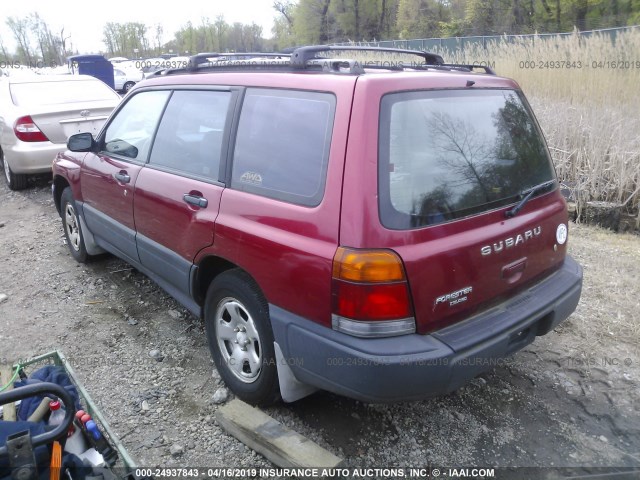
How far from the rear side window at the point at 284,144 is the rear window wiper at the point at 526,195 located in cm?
96

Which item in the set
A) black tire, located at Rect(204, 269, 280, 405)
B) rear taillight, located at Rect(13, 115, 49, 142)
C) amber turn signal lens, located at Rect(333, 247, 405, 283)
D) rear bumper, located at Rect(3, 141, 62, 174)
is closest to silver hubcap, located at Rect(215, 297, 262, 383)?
black tire, located at Rect(204, 269, 280, 405)

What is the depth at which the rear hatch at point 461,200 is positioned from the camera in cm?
212

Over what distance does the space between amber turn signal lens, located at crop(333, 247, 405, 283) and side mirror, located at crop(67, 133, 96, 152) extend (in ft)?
9.49

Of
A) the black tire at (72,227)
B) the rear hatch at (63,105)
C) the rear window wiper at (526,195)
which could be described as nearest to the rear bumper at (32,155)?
the rear hatch at (63,105)

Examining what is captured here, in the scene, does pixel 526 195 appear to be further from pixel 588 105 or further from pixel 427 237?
pixel 588 105

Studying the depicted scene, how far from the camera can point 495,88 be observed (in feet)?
8.85

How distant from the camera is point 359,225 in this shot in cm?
205

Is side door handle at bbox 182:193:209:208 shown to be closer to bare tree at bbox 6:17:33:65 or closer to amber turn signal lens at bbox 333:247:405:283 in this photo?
amber turn signal lens at bbox 333:247:405:283

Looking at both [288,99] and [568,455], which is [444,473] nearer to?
[568,455]

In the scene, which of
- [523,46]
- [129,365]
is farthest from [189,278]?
[523,46]

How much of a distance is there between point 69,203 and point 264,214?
3.16 meters

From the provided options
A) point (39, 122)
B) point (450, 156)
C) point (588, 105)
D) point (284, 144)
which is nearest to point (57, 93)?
point (39, 122)

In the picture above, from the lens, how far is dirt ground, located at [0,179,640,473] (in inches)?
101

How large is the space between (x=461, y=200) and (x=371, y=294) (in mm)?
644
